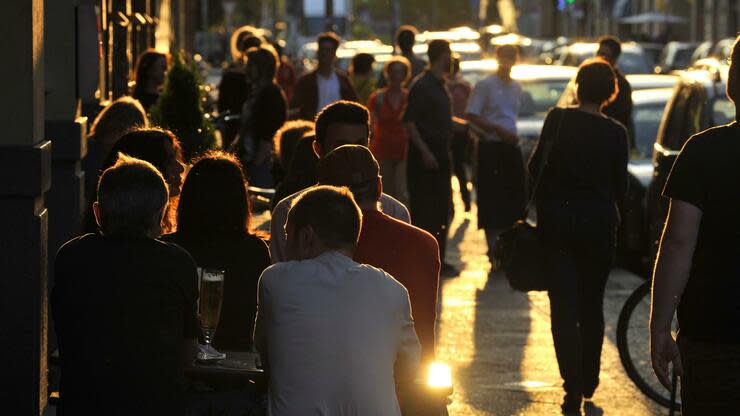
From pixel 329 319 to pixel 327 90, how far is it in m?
10.7

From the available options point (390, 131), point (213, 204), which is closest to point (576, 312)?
point (213, 204)

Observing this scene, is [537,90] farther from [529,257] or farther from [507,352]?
[529,257]

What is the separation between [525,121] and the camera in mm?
17688

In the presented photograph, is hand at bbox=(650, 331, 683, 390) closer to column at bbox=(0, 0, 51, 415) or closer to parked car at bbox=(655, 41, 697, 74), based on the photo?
column at bbox=(0, 0, 51, 415)

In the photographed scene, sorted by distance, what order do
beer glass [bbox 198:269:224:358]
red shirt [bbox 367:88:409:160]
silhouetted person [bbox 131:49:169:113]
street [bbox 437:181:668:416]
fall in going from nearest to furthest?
1. beer glass [bbox 198:269:224:358]
2. street [bbox 437:181:668:416]
3. silhouetted person [bbox 131:49:169:113]
4. red shirt [bbox 367:88:409:160]

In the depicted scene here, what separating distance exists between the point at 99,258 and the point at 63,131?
5.05 metres

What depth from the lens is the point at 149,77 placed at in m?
12.9

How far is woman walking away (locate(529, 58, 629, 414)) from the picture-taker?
8.54 m

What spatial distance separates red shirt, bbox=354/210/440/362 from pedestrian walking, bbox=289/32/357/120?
31.9 feet

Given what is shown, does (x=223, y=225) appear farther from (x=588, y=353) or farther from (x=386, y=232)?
(x=588, y=353)

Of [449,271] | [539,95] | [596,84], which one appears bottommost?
[449,271]

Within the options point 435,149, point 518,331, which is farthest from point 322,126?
point 435,149

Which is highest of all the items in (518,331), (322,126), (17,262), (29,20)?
(29,20)

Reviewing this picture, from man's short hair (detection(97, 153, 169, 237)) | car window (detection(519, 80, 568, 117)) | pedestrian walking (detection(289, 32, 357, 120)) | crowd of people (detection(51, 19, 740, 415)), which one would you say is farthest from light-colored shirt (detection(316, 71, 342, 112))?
man's short hair (detection(97, 153, 169, 237))
